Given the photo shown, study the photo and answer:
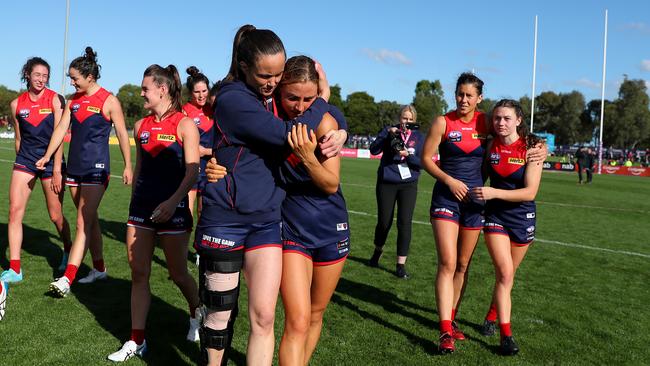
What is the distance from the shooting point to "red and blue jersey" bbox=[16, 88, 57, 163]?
626 centimetres

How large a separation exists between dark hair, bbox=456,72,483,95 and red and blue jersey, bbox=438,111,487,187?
0.25 m

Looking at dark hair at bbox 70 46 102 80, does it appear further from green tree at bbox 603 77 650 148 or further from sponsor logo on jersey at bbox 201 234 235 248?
green tree at bbox 603 77 650 148

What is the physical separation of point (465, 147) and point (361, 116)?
93901 mm

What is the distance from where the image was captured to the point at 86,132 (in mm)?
5793

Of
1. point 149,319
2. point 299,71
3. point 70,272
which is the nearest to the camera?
point 299,71

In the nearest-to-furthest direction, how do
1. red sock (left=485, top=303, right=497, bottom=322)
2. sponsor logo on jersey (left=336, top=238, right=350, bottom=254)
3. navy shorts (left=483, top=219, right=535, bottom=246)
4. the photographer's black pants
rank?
1. sponsor logo on jersey (left=336, top=238, right=350, bottom=254)
2. navy shorts (left=483, top=219, right=535, bottom=246)
3. red sock (left=485, top=303, right=497, bottom=322)
4. the photographer's black pants

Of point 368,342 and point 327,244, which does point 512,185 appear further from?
point 327,244

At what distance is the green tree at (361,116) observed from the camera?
3821 inches

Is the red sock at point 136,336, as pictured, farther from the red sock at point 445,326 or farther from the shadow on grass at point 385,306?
the red sock at point 445,326

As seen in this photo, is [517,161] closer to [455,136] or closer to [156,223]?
[455,136]

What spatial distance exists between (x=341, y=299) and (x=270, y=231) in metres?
3.23

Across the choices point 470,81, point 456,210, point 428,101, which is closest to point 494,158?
point 456,210

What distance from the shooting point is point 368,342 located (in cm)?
476

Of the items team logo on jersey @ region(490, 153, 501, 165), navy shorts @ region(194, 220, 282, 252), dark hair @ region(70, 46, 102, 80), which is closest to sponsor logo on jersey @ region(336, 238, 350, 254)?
navy shorts @ region(194, 220, 282, 252)
